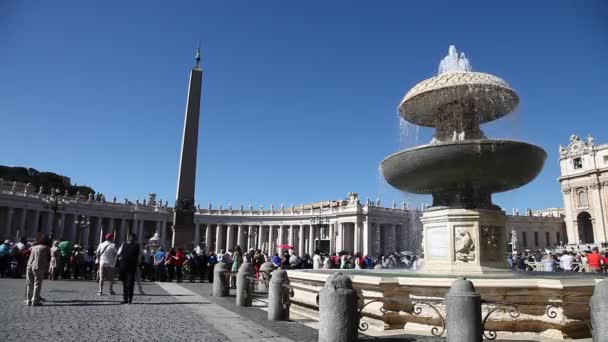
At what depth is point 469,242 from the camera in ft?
30.3

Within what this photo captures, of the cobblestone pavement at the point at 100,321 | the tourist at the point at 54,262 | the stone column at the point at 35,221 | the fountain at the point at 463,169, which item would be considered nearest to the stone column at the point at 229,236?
the stone column at the point at 35,221

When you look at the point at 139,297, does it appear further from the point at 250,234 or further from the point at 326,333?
the point at 250,234

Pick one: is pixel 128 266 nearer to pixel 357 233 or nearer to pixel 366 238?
pixel 357 233

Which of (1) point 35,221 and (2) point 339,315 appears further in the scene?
(1) point 35,221

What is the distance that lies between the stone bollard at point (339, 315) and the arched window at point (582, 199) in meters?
69.0

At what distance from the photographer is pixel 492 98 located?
9969 mm

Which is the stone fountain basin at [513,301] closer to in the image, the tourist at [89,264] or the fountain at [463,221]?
the fountain at [463,221]

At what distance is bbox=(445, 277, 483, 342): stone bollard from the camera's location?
5.27 m

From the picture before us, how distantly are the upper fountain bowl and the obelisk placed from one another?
15.1 m

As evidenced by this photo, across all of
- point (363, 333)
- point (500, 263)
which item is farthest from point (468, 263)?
point (363, 333)

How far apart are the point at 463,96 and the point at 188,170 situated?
16899mm

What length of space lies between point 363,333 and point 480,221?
13.2 feet

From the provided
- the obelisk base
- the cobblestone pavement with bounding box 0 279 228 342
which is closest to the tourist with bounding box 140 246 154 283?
the obelisk base

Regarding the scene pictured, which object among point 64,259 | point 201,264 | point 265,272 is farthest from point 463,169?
point 64,259
